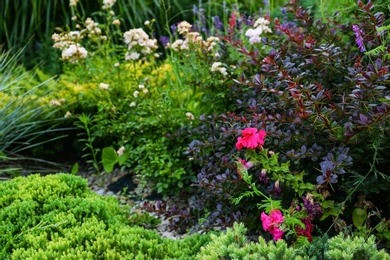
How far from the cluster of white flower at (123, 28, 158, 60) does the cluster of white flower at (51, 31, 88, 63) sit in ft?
1.15

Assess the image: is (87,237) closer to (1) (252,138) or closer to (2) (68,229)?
(2) (68,229)

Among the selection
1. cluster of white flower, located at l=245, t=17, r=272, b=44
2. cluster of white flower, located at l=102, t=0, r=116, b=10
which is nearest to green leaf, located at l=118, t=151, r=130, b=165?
cluster of white flower, located at l=102, t=0, r=116, b=10

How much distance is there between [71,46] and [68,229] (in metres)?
1.69

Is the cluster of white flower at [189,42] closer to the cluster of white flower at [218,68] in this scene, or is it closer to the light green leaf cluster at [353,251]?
the cluster of white flower at [218,68]

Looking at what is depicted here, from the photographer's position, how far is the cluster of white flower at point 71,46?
3.95 m

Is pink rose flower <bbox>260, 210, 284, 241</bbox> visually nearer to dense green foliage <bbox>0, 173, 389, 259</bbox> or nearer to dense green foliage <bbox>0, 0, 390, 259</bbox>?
dense green foliage <bbox>0, 0, 390, 259</bbox>

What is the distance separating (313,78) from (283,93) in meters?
0.44

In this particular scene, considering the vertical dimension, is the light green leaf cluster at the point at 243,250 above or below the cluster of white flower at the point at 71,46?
below

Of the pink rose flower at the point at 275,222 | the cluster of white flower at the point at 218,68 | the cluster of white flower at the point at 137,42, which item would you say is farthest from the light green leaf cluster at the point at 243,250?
the cluster of white flower at the point at 137,42

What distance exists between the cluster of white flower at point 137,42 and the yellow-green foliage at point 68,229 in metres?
1.12

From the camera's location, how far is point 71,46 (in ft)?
12.9

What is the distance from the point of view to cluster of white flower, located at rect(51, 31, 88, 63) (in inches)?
156

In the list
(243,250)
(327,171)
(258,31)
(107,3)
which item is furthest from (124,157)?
(243,250)

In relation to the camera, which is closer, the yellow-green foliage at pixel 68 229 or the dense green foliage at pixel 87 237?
the dense green foliage at pixel 87 237
